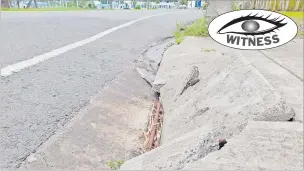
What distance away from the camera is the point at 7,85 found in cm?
283

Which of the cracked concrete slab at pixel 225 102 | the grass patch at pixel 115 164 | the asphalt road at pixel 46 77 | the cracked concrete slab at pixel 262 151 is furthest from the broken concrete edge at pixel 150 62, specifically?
the cracked concrete slab at pixel 262 151

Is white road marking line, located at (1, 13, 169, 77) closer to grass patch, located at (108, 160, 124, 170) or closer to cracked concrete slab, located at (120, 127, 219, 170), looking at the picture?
grass patch, located at (108, 160, 124, 170)

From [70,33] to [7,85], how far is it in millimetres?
2964

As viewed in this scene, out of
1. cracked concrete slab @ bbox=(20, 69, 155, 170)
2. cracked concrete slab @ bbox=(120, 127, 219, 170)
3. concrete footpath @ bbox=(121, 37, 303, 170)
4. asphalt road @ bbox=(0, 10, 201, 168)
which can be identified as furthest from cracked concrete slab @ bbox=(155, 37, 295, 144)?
asphalt road @ bbox=(0, 10, 201, 168)

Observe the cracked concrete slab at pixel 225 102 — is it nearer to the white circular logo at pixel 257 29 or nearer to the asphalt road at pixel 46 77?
the white circular logo at pixel 257 29

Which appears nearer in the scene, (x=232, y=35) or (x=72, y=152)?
(x=232, y=35)

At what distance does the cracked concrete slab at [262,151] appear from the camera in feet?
4.66

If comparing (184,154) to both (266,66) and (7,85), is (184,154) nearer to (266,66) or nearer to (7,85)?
(266,66)

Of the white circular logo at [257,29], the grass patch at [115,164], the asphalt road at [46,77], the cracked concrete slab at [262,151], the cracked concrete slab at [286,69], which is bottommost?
the grass patch at [115,164]

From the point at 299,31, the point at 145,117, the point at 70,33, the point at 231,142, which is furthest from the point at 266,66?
the point at 70,33

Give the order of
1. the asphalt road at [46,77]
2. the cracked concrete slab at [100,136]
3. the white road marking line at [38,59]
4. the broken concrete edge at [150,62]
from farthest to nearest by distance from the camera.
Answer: the broken concrete edge at [150,62], the white road marking line at [38,59], the asphalt road at [46,77], the cracked concrete slab at [100,136]

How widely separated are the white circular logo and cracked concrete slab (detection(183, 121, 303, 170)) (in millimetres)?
366

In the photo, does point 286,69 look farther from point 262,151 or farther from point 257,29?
point 262,151

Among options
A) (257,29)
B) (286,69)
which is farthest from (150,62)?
(257,29)
